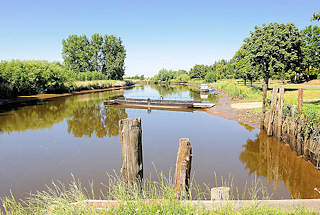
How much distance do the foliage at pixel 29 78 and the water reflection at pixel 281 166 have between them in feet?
96.6

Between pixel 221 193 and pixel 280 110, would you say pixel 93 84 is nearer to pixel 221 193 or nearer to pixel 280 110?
pixel 280 110

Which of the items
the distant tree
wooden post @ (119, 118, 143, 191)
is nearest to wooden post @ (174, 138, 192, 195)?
wooden post @ (119, 118, 143, 191)

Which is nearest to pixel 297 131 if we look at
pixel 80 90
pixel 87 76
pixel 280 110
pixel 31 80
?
pixel 280 110

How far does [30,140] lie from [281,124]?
12.8 m

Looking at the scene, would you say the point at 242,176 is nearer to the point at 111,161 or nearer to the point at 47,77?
the point at 111,161

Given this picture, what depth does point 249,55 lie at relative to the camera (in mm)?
27328

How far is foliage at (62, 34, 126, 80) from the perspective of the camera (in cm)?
6259

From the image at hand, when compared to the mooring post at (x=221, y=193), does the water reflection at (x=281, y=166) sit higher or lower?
lower

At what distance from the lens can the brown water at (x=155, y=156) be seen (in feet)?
20.3

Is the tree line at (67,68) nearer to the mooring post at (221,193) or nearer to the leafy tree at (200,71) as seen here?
the mooring post at (221,193)

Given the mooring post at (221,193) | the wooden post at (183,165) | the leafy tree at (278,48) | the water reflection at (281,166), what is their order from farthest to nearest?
the leafy tree at (278,48) < the water reflection at (281,166) < the wooden post at (183,165) < the mooring post at (221,193)

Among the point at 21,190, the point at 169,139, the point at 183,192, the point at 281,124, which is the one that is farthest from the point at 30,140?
the point at 281,124

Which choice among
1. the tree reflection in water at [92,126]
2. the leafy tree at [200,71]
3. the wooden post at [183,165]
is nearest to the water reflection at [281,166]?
the wooden post at [183,165]

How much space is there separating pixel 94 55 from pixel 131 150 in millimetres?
66999
